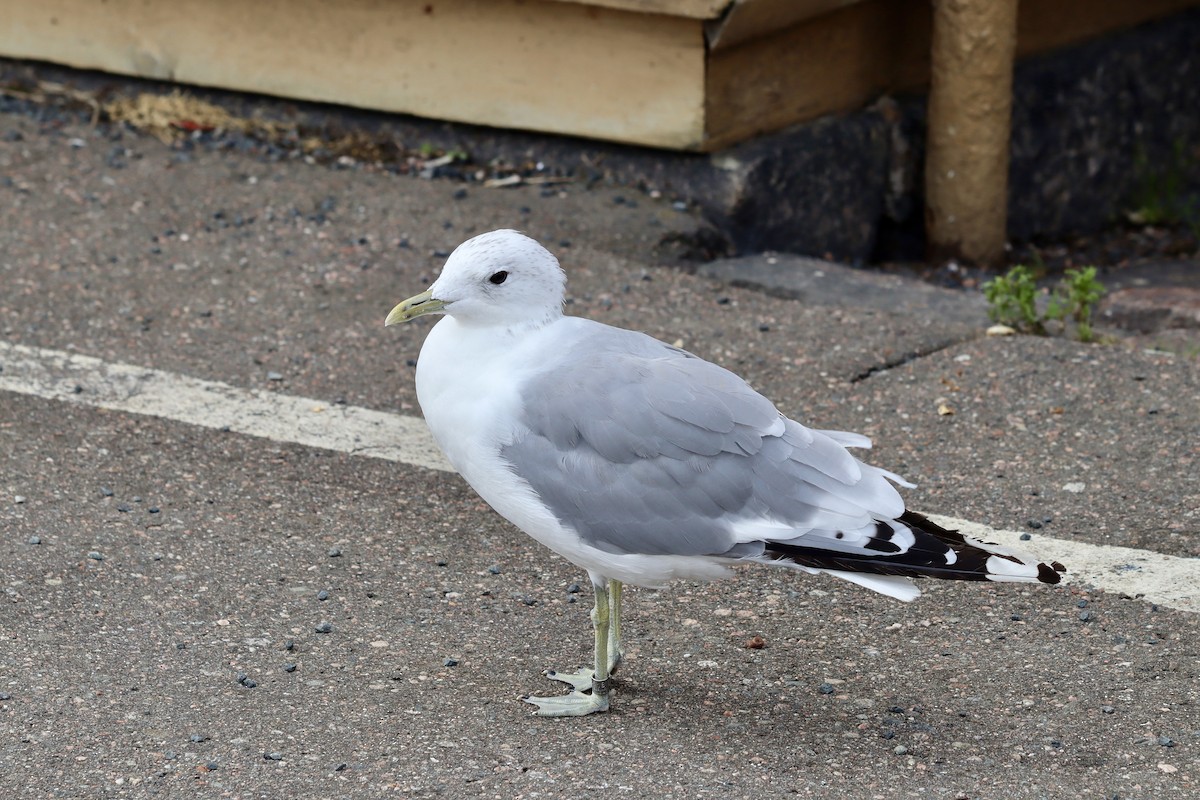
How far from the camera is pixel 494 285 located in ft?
10.7

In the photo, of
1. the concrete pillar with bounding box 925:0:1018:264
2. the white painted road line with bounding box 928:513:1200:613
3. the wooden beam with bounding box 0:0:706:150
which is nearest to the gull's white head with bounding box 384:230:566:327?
the white painted road line with bounding box 928:513:1200:613

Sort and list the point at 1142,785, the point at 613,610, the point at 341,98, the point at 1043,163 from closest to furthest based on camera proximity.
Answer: the point at 1142,785, the point at 613,610, the point at 341,98, the point at 1043,163

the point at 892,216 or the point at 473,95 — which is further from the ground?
the point at 473,95

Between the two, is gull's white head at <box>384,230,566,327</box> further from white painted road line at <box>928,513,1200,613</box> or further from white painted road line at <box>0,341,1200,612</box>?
white painted road line at <box>928,513,1200,613</box>

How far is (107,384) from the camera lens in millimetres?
4727

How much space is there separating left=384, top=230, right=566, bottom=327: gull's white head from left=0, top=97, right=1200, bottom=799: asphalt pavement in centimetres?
81

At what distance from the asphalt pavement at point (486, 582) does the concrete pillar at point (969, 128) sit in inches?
31.8

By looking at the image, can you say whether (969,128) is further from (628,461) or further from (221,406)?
(628,461)

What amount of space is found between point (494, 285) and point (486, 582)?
92 centimetres

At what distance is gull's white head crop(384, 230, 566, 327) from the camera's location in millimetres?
3230

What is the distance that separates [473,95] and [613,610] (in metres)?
3.50

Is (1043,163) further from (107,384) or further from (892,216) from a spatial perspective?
(107,384)

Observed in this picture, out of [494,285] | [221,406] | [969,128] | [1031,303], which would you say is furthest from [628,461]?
[969,128]

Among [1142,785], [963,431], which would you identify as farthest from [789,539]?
[963,431]
